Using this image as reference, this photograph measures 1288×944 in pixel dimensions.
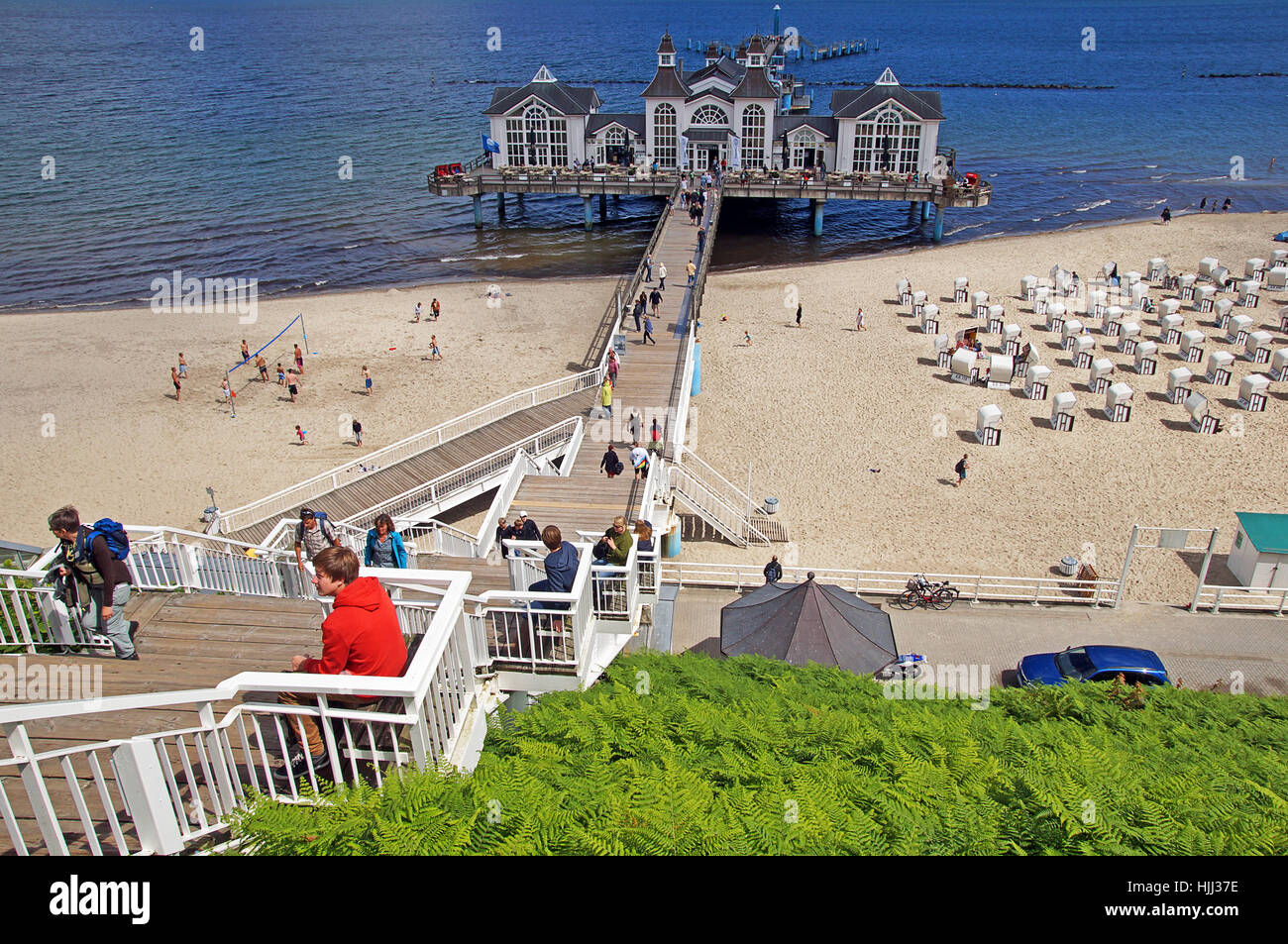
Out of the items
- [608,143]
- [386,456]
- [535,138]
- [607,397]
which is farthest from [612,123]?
A: [607,397]

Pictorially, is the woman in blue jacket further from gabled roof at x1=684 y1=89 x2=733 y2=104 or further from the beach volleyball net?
gabled roof at x1=684 y1=89 x2=733 y2=104

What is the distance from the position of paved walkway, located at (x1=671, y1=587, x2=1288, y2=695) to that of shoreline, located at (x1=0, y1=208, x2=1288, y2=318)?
1191 inches

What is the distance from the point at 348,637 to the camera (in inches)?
190

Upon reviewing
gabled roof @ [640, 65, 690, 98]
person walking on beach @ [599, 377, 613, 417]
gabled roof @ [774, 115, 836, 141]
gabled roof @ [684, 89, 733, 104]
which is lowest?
person walking on beach @ [599, 377, 613, 417]

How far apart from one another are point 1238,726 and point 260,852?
379 inches

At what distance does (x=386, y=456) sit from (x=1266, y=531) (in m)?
20.1

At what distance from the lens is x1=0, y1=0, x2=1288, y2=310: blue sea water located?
46.2m

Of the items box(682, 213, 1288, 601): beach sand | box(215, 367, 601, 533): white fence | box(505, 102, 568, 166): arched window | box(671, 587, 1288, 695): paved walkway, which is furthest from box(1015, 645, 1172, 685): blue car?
box(505, 102, 568, 166): arched window

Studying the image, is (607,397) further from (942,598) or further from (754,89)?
(754,89)

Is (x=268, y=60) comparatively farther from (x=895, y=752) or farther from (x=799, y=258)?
(x=895, y=752)

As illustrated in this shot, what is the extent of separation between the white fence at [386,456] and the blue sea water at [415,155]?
69.0ft

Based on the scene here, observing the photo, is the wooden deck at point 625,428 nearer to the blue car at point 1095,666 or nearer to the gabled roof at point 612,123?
the blue car at point 1095,666

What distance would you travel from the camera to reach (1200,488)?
21.2 metres

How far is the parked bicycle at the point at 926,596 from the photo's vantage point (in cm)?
1559
